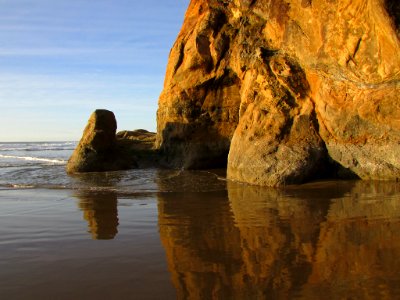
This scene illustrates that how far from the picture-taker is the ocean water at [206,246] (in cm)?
315

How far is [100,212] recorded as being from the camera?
6.54 metres

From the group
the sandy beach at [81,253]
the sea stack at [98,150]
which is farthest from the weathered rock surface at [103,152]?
the sandy beach at [81,253]

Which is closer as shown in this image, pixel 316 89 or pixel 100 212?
pixel 100 212

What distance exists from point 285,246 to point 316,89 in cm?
673

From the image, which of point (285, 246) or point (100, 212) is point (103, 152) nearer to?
point (100, 212)

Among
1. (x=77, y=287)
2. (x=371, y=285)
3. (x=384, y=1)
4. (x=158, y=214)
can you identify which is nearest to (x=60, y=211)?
(x=158, y=214)

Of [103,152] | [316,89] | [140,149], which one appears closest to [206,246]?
[316,89]

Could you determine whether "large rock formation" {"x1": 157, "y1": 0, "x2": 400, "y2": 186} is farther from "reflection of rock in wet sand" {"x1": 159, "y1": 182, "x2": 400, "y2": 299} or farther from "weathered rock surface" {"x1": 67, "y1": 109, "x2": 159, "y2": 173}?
"weathered rock surface" {"x1": 67, "y1": 109, "x2": 159, "y2": 173}

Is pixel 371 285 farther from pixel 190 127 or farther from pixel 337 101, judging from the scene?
pixel 190 127

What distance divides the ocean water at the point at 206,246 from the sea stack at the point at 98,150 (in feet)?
21.8

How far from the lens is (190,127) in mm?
15273

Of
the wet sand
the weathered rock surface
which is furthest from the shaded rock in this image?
the wet sand

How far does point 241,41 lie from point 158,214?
311 inches

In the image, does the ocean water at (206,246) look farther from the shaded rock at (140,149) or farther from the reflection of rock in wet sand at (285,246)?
the shaded rock at (140,149)
